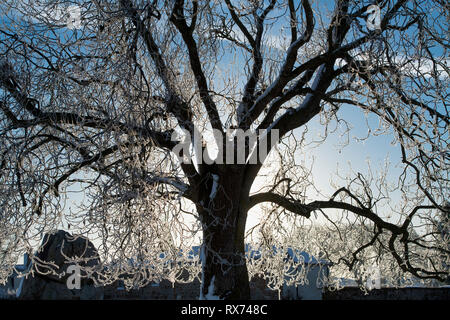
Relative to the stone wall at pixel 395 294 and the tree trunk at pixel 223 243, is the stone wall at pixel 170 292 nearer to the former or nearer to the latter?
the stone wall at pixel 395 294

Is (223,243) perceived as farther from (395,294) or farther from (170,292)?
(395,294)

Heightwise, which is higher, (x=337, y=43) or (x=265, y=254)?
(x=337, y=43)

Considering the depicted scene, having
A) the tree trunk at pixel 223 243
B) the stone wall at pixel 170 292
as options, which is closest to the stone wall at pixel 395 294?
the stone wall at pixel 170 292

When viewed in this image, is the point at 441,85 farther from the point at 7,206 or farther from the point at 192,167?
the point at 7,206

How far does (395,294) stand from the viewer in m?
19.1

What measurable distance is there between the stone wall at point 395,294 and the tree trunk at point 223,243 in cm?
1408

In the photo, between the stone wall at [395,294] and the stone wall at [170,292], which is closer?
the stone wall at [395,294]

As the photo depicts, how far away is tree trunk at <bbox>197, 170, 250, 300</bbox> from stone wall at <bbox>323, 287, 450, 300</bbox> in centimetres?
1408

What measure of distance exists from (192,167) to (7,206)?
2708 millimetres

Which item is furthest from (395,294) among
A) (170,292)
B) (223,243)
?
(223,243)

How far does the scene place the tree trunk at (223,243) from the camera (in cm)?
638

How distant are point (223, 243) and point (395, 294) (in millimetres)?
15381
